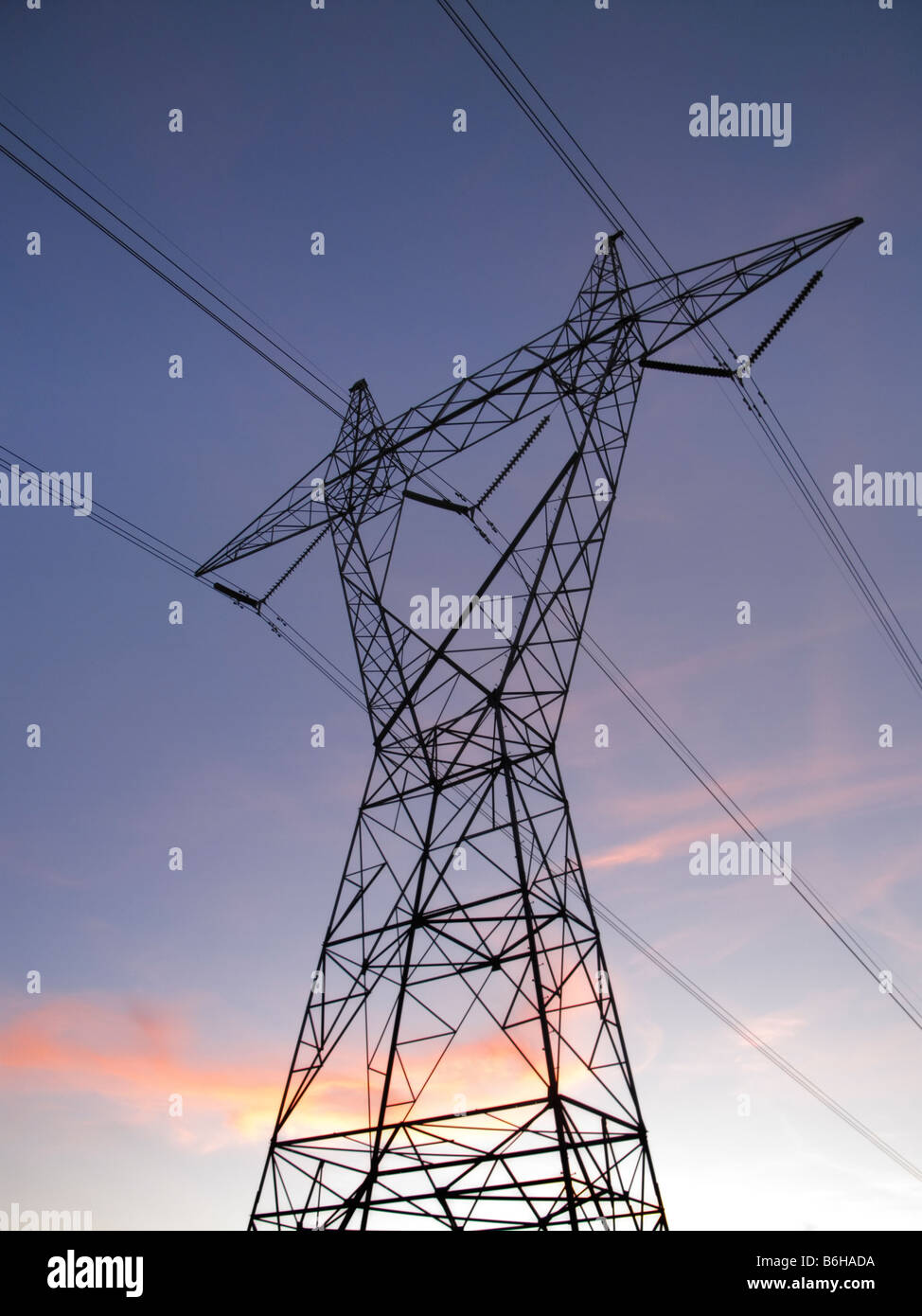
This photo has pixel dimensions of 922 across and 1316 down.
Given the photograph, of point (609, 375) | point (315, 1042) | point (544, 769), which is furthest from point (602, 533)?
point (315, 1042)

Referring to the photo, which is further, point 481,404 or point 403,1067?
point 481,404

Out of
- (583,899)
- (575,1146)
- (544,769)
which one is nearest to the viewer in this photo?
(575,1146)

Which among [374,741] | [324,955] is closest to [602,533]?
[374,741]
